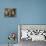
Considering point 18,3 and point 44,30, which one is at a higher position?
point 18,3

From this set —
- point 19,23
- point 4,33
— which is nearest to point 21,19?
point 19,23

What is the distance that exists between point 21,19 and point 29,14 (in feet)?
0.77

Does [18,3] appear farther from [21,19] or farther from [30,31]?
[30,31]

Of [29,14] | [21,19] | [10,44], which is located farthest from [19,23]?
[10,44]

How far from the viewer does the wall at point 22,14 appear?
10.4 feet

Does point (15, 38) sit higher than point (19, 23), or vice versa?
point (19, 23)

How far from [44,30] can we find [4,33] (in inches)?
38.5

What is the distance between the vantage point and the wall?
125 inches

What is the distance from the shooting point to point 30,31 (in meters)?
3.04

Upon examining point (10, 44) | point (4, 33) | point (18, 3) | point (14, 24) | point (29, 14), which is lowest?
point (10, 44)

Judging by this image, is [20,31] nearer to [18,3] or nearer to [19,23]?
[19,23]

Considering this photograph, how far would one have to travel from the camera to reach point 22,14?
3.21 m

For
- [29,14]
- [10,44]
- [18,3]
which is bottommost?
[10,44]

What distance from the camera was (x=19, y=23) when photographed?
319 centimetres
